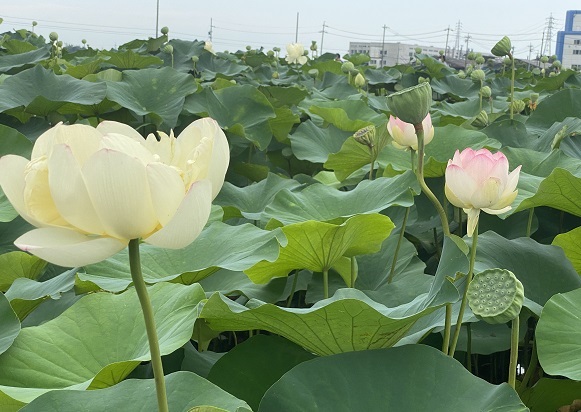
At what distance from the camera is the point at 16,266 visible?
4.03 feet

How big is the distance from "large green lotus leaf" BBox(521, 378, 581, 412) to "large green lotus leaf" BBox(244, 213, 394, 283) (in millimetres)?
298

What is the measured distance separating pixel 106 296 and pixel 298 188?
2.47 ft

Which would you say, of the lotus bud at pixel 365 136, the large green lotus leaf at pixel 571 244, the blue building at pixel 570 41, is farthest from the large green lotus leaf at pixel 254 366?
the blue building at pixel 570 41

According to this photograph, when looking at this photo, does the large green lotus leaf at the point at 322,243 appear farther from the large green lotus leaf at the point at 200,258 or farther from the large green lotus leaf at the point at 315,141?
the large green lotus leaf at the point at 315,141

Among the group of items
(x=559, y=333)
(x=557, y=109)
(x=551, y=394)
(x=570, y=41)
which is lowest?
(x=570, y=41)

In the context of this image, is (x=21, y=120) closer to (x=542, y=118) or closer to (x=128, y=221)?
(x=542, y=118)

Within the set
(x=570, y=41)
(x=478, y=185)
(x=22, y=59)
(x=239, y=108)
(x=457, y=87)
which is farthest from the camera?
(x=570, y=41)

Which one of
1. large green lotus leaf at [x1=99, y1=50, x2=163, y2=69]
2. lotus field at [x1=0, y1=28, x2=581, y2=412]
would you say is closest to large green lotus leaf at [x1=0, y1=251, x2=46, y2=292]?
lotus field at [x1=0, y1=28, x2=581, y2=412]

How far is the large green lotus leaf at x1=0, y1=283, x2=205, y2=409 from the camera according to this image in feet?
2.61

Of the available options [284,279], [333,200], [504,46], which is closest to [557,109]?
[504,46]

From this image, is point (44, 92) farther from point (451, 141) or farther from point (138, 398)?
point (138, 398)

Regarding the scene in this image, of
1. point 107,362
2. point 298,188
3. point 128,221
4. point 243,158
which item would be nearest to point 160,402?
point 128,221

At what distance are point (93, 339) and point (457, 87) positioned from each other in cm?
315

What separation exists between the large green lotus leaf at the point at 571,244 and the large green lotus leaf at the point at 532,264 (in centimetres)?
6
